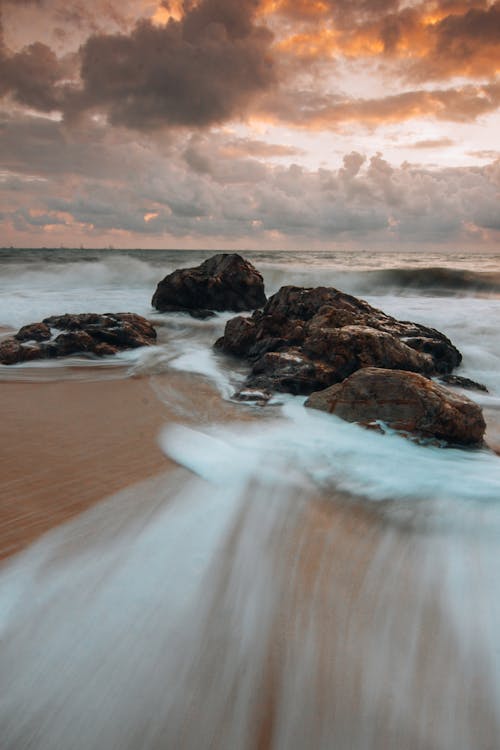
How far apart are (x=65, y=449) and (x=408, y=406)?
3331mm

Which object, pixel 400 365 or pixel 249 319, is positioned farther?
pixel 249 319

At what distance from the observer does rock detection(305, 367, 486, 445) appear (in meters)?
3.94

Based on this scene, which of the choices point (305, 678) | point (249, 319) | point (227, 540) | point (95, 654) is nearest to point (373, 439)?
point (227, 540)

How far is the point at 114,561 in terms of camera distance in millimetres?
2311

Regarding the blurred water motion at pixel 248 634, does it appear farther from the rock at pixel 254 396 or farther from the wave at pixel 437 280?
the wave at pixel 437 280

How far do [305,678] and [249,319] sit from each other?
22.2 ft

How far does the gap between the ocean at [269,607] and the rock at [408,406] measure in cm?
22

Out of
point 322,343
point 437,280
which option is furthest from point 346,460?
point 437,280

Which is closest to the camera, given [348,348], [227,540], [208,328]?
[227,540]

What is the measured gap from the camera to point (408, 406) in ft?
13.5

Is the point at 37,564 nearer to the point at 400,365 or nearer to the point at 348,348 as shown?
the point at 348,348

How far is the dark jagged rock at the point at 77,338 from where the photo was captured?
6797mm

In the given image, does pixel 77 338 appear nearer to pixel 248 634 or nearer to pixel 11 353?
pixel 11 353

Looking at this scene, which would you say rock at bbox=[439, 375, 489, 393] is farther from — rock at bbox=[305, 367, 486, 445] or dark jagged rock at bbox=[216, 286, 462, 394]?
rock at bbox=[305, 367, 486, 445]
